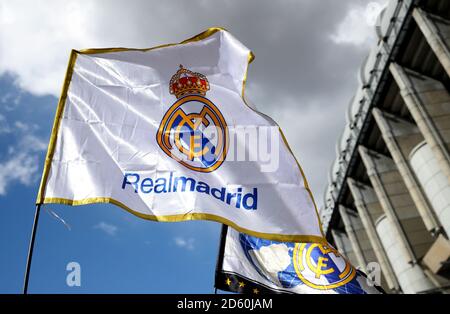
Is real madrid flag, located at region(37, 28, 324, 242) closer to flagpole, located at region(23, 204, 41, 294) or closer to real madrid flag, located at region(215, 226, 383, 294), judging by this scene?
flagpole, located at region(23, 204, 41, 294)

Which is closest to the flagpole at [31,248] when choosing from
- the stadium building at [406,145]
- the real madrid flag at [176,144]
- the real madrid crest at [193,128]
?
the real madrid flag at [176,144]

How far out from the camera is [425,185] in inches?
1037

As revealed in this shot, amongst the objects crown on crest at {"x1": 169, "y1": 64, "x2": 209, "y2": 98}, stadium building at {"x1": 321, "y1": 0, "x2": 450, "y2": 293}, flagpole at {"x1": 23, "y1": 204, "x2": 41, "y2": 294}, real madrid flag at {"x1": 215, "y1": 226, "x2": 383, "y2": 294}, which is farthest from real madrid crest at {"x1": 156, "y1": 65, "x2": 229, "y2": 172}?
stadium building at {"x1": 321, "y1": 0, "x2": 450, "y2": 293}

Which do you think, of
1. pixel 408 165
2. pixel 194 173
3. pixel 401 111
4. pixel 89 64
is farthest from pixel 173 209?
pixel 401 111

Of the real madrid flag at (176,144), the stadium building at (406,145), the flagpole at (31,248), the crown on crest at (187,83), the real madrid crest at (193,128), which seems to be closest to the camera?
the flagpole at (31,248)

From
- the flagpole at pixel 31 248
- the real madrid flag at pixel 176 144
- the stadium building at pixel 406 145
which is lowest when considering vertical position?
the flagpole at pixel 31 248

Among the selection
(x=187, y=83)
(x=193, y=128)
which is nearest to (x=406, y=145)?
(x=187, y=83)

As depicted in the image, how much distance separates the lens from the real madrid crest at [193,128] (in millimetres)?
8328

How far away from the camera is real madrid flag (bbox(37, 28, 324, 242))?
7.69 m

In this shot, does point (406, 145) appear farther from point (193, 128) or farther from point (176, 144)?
point (176, 144)

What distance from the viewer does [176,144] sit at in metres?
8.46

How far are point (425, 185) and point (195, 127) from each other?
22.3 m

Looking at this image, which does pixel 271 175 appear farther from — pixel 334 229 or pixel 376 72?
pixel 334 229

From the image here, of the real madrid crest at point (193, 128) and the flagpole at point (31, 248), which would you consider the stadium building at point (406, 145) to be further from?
the flagpole at point (31, 248)
